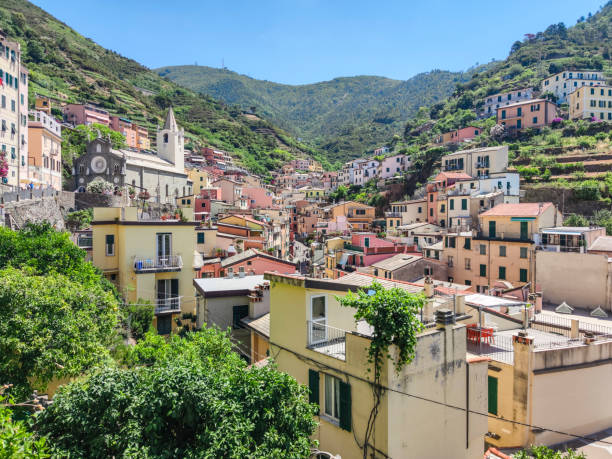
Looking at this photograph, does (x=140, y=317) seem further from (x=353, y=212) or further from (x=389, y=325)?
(x=353, y=212)

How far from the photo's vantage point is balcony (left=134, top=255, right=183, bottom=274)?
21.0 meters

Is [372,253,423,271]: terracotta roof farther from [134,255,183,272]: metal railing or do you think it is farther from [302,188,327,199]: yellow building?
[302,188,327,199]: yellow building

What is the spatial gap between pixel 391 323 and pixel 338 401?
A: 9.43 feet

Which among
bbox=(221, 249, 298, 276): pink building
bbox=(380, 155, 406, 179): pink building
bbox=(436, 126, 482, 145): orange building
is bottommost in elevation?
bbox=(221, 249, 298, 276): pink building

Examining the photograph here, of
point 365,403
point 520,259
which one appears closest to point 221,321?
point 365,403

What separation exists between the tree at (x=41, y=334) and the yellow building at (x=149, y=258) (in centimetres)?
903

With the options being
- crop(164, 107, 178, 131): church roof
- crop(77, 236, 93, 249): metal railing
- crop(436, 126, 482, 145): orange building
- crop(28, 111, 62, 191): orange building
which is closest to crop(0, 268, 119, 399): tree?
crop(77, 236, 93, 249): metal railing

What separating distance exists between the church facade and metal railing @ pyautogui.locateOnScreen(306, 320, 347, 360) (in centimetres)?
4084

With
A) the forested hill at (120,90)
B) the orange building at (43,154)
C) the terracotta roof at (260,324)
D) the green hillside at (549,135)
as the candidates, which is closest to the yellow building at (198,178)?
the orange building at (43,154)

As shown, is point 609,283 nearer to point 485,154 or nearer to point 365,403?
point 365,403

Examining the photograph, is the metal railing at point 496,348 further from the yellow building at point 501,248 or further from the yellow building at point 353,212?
the yellow building at point 353,212

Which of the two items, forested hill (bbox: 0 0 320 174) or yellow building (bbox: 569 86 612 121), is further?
forested hill (bbox: 0 0 320 174)

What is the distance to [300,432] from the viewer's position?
22.8 ft

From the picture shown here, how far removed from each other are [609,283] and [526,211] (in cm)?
835
